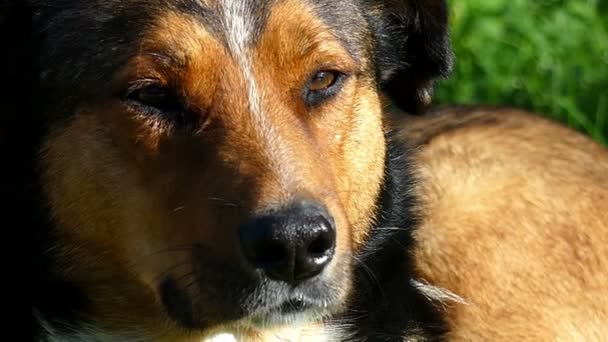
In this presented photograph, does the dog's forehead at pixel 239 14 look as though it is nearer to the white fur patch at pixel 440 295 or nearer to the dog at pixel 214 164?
the dog at pixel 214 164

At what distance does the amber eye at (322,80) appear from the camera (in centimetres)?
420

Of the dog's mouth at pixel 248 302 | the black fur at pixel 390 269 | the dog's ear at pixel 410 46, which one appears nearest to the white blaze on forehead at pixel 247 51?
the dog's mouth at pixel 248 302

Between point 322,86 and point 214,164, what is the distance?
0.60 metres

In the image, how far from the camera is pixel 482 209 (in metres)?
5.45

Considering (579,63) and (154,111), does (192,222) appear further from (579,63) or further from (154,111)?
(579,63)

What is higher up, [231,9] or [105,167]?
[231,9]

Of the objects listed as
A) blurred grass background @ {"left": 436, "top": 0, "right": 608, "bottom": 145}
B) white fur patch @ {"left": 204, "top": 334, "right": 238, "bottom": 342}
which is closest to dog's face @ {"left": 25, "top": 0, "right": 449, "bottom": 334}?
white fur patch @ {"left": 204, "top": 334, "right": 238, "bottom": 342}

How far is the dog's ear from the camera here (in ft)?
15.4

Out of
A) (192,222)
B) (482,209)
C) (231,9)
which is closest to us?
(192,222)

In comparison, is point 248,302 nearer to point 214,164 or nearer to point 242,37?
point 214,164

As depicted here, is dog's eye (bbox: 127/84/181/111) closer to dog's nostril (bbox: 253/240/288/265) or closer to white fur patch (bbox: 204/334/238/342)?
dog's nostril (bbox: 253/240/288/265)

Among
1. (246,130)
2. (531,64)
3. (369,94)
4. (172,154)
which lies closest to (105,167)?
(172,154)

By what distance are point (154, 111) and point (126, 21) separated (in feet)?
1.04

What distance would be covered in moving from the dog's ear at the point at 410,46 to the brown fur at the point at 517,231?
1.83 feet
